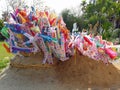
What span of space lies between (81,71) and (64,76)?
333 millimetres

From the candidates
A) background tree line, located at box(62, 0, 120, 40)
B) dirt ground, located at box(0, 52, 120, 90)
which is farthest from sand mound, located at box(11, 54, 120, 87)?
background tree line, located at box(62, 0, 120, 40)

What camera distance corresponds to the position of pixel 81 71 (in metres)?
5.69

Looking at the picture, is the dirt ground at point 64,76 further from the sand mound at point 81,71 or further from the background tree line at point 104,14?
the background tree line at point 104,14

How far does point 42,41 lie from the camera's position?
5750mm

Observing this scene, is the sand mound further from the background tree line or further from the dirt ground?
the background tree line

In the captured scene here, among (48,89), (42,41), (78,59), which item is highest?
(42,41)

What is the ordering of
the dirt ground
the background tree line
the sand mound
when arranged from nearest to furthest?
the dirt ground → the sand mound → the background tree line

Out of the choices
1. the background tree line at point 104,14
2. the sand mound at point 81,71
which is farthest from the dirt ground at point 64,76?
the background tree line at point 104,14

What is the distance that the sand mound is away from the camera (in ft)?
18.0

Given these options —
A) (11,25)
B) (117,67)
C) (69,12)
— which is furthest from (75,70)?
(69,12)

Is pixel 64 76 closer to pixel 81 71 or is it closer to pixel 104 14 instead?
pixel 81 71

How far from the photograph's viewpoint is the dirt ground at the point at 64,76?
5.39 metres

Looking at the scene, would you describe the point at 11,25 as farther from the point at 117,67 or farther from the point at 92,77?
the point at 117,67

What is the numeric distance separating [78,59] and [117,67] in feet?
2.84
